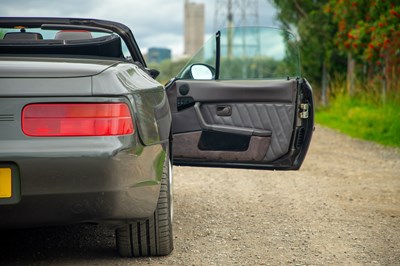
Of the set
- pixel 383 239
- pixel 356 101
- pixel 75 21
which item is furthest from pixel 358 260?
pixel 356 101

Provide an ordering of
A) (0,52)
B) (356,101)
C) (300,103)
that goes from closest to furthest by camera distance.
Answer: (0,52) → (300,103) → (356,101)

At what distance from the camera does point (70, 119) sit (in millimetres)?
3299

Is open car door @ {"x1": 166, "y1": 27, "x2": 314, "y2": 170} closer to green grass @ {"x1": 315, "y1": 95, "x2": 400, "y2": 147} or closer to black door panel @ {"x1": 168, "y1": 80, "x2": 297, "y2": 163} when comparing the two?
black door panel @ {"x1": 168, "y1": 80, "x2": 297, "y2": 163}

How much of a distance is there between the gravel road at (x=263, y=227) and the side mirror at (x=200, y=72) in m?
0.99

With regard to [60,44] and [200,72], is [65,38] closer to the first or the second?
[60,44]

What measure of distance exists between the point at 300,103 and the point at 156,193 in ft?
5.90

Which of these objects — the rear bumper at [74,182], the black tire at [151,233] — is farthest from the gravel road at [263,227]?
the rear bumper at [74,182]

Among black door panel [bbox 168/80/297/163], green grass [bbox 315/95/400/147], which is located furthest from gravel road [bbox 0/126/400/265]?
green grass [bbox 315/95/400/147]

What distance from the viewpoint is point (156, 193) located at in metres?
3.71

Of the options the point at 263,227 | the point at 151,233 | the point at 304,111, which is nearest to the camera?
the point at 151,233

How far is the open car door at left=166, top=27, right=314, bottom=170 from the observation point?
511 cm

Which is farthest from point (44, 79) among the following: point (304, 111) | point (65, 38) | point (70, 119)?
point (304, 111)

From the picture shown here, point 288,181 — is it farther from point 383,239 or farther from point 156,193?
point 156,193

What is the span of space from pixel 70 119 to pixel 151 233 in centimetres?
96
